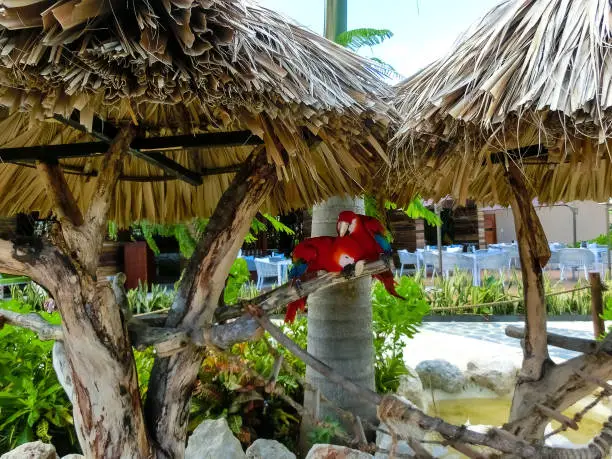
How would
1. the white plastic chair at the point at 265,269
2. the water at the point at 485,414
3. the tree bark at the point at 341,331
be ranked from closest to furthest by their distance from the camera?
the tree bark at the point at 341,331 → the water at the point at 485,414 → the white plastic chair at the point at 265,269

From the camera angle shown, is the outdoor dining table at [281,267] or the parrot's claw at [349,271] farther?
the outdoor dining table at [281,267]

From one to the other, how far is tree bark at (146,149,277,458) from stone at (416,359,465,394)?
290 cm

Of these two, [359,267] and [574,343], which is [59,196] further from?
[574,343]

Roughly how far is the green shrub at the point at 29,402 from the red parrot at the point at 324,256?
1.85 meters

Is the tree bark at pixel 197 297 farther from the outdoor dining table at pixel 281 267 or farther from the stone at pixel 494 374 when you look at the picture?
the outdoor dining table at pixel 281 267

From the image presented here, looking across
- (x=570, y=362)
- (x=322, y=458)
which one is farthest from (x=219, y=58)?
(x=322, y=458)

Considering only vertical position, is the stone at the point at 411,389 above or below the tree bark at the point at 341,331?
below

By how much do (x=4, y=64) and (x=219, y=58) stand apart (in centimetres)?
46

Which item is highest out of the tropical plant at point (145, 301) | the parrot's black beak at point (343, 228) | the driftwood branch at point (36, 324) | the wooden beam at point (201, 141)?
the wooden beam at point (201, 141)

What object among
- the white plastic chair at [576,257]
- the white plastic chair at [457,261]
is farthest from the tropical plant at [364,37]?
the white plastic chair at [576,257]

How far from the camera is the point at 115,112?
1.59 metres

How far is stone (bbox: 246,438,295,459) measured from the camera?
2377 mm

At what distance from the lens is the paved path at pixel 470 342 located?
451 centimetres

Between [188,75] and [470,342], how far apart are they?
496 centimetres
